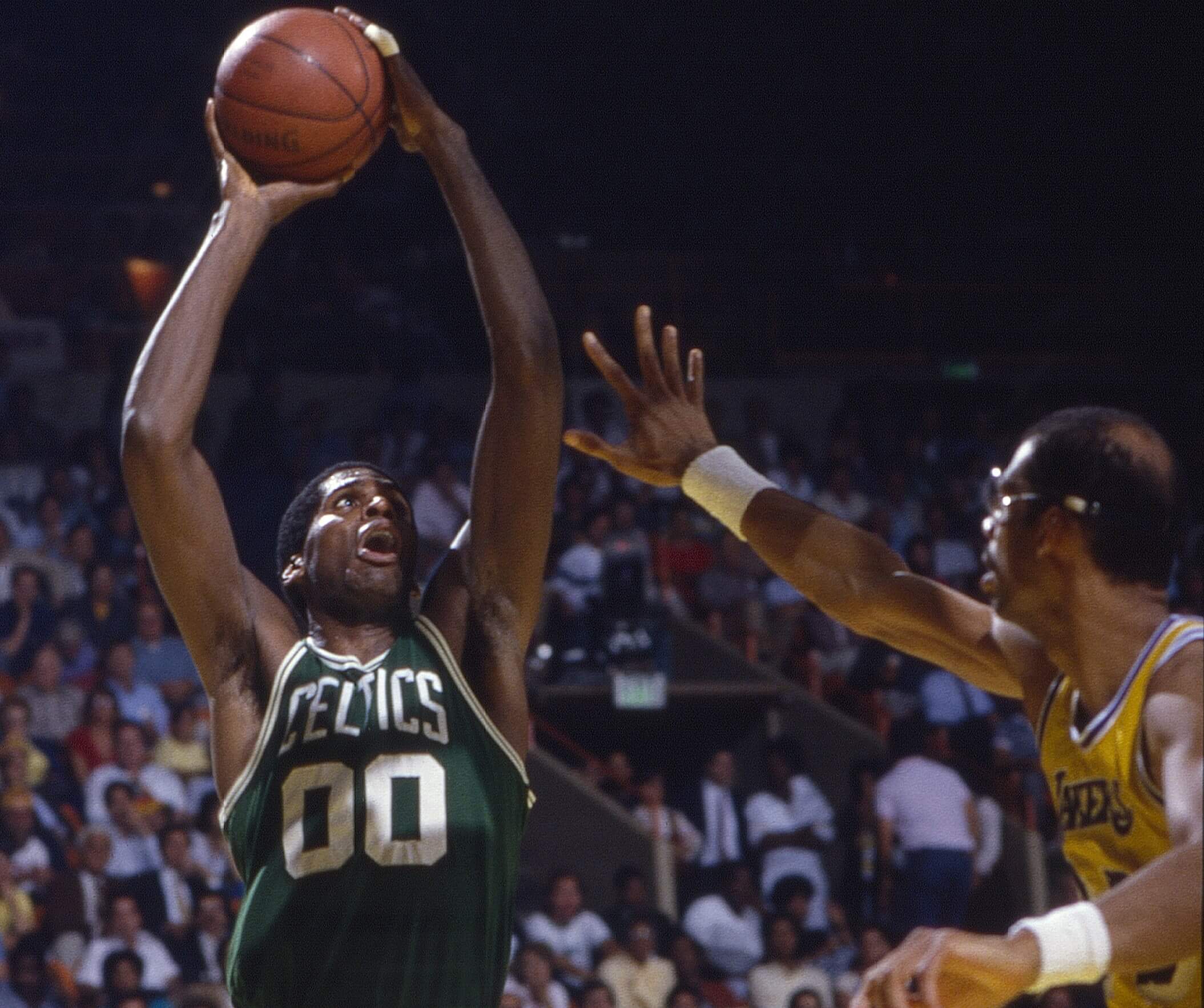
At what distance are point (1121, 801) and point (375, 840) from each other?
125 centimetres

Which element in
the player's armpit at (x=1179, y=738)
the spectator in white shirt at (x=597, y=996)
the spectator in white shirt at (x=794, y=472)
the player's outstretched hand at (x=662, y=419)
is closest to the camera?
the player's armpit at (x=1179, y=738)

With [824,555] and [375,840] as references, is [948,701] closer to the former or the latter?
[824,555]

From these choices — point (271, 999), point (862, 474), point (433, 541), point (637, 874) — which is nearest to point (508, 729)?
point (271, 999)

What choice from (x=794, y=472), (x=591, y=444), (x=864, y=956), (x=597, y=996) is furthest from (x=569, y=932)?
(x=591, y=444)

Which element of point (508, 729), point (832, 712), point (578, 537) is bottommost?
point (508, 729)

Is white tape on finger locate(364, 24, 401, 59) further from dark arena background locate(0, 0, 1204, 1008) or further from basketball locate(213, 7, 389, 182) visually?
dark arena background locate(0, 0, 1204, 1008)

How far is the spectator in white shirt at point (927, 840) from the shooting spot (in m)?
9.75

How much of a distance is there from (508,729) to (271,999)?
2.04 feet

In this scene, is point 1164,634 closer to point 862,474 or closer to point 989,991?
point 989,991

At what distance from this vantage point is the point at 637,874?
30.9 ft

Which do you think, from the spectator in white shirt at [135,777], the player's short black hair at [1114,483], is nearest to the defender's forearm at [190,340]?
the player's short black hair at [1114,483]

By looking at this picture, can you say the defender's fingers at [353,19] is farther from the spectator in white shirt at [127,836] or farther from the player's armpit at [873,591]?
the spectator in white shirt at [127,836]

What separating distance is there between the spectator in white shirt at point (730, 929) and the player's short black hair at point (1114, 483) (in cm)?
680

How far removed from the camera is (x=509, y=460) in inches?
131
